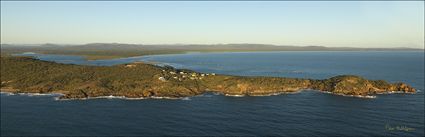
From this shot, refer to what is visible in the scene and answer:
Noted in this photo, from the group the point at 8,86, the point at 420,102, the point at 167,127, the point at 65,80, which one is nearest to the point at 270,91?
the point at 420,102

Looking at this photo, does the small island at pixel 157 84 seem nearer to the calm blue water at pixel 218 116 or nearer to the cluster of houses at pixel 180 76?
the cluster of houses at pixel 180 76

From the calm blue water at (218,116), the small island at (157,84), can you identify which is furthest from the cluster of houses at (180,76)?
the calm blue water at (218,116)

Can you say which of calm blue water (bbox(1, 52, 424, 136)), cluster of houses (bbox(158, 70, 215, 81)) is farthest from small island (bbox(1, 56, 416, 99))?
calm blue water (bbox(1, 52, 424, 136))

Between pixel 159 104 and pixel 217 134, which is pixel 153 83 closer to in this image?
pixel 159 104

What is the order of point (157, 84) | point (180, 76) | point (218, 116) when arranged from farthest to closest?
point (180, 76), point (157, 84), point (218, 116)

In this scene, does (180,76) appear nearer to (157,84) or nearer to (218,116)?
(157,84)

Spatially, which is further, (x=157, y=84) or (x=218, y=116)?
(x=157, y=84)

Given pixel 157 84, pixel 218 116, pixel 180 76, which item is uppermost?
pixel 180 76

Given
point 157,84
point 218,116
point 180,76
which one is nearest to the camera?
point 218,116

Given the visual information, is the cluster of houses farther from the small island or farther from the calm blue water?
the calm blue water

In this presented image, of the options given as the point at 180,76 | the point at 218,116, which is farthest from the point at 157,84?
the point at 218,116
